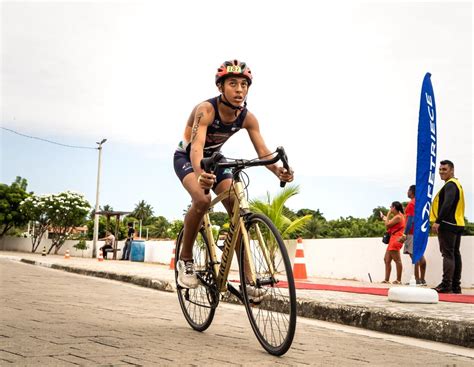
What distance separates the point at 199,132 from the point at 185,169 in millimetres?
517

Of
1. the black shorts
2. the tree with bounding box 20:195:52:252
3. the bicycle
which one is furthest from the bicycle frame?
the tree with bounding box 20:195:52:252

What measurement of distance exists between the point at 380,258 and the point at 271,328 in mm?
10352

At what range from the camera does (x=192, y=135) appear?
16.1 ft

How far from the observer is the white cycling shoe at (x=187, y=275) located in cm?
521

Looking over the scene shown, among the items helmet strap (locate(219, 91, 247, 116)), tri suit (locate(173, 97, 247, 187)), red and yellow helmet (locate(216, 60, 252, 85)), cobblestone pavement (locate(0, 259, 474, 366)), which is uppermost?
red and yellow helmet (locate(216, 60, 252, 85))

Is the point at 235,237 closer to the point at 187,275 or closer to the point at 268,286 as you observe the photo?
the point at 268,286

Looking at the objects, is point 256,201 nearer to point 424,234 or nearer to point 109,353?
point 424,234

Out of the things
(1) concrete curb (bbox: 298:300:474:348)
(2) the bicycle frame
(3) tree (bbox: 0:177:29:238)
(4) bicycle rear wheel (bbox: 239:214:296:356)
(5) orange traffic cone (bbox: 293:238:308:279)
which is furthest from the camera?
(3) tree (bbox: 0:177:29:238)

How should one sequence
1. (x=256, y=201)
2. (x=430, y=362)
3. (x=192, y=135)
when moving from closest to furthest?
(x=430, y=362) < (x=192, y=135) < (x=256, y=201)

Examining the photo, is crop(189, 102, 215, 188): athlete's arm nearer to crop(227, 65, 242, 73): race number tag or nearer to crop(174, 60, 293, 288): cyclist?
crop(174, 60, 293, 288): cyclist

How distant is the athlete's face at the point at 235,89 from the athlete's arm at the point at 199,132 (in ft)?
0.61

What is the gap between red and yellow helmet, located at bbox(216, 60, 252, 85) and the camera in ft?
15.9

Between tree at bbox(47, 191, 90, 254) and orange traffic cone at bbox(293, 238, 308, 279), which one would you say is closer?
orange traffic cone at bbox(293, 238, 308, 279)

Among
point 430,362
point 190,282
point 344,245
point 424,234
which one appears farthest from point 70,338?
point 344,245
